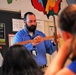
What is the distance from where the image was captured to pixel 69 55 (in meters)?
0.76

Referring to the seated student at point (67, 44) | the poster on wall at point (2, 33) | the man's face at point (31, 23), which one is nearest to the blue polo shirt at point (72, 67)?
the seated student at point (67, 44)

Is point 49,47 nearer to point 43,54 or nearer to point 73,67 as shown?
point 43,54

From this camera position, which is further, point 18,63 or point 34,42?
point 34,42

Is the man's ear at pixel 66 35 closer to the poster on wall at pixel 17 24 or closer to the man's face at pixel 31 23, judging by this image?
the man's face at pixel 31 23

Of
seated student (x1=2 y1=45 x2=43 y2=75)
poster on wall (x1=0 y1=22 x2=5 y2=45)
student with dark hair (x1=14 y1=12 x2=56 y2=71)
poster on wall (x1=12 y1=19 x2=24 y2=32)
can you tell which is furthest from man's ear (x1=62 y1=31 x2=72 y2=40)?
poster on wall (x1=12 y1=19 x2=24 y2=32)

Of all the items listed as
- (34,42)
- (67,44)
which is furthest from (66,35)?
(34,42)

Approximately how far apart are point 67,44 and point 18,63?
26.0 inches

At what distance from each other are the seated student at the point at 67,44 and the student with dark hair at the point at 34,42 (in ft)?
5.79

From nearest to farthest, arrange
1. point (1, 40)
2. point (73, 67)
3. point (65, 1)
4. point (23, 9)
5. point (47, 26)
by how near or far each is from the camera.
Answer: point (73, 67) → point (1, 40) → point (23, 9) → point (47, 26) → point (65, 1)

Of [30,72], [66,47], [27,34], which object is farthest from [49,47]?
[66,47]

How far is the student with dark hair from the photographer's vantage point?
8.57 ft

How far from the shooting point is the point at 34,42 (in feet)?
8.39

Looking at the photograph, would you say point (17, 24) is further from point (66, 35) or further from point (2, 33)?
point (66, 35)

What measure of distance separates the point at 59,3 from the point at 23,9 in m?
0.81
